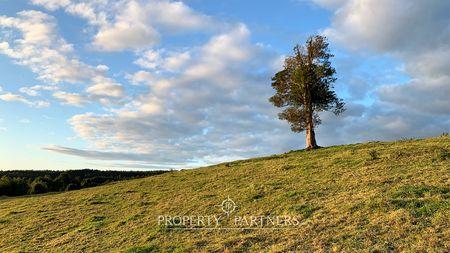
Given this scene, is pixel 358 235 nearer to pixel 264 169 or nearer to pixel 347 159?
pixel 347 159

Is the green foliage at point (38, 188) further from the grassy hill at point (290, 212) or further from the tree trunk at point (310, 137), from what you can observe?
the tree trunk at point (310, 137)

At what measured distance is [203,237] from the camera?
1644 cm

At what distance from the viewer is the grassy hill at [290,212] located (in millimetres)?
13148

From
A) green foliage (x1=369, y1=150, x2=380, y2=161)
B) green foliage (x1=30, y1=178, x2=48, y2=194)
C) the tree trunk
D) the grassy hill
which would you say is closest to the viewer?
the grassy hill

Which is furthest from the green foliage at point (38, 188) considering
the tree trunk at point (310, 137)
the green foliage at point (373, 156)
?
the green foliage at point (373, 156)

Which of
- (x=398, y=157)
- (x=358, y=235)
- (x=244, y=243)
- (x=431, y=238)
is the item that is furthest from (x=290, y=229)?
(x=398, y=157)

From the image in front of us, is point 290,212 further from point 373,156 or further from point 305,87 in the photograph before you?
point 305,87

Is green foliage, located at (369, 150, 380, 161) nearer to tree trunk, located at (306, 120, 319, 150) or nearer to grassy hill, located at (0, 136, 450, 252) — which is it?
grassy hill, located at (0, 136, 450, 252)

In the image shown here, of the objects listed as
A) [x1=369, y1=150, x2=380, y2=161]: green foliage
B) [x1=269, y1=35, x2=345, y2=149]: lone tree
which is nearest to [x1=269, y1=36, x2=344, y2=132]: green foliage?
[x1=269, y1=35, x2=345, y2=149]: lone tree

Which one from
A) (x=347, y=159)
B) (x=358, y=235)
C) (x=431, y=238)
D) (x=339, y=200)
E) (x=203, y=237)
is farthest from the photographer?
(x=347, y=159)

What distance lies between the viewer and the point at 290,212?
684 inches

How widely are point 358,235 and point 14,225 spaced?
22.9m

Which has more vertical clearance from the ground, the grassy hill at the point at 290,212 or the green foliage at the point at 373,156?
the green foliage at the point at 373,156

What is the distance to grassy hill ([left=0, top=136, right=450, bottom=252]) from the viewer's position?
13.1 meters
